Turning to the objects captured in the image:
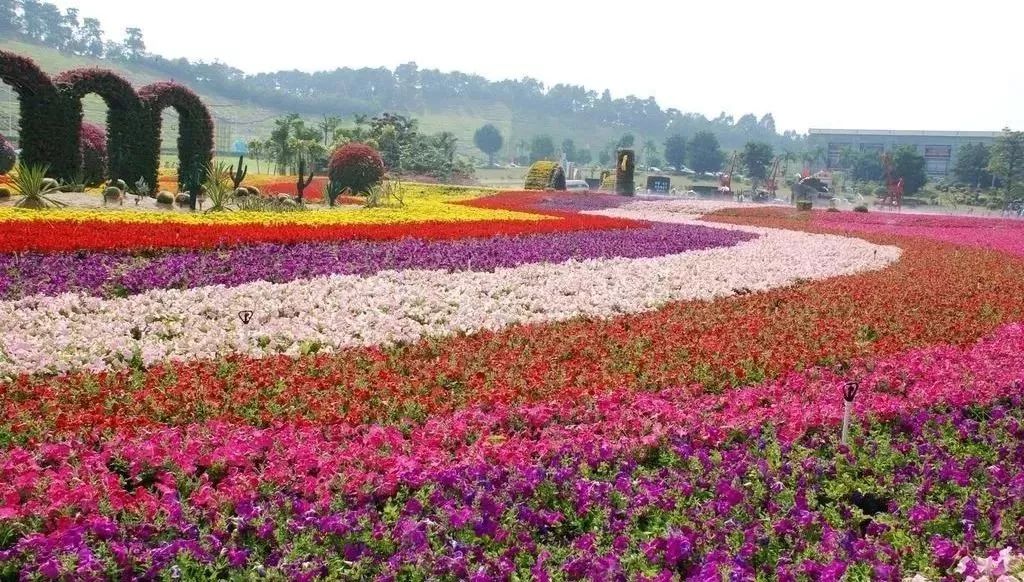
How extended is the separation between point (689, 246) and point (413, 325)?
9177 mm

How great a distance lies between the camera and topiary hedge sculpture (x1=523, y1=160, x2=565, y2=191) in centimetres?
4138

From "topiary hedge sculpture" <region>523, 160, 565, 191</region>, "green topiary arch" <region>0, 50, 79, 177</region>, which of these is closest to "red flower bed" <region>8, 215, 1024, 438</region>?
"green topiary arch" <region>0, 50, 79, 177</region>

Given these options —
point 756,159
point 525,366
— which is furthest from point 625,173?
point 756,159

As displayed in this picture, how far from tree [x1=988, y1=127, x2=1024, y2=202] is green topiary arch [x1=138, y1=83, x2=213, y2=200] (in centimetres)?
5405

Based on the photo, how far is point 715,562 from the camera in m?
3.20

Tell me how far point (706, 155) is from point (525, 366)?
107345 millimetres

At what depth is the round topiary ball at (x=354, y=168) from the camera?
27.6m

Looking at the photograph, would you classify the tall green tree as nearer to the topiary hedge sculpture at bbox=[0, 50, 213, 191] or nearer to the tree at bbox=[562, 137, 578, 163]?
the tree at bbox=[562, 137, 578, 163]

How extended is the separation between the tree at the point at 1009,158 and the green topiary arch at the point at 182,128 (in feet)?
177

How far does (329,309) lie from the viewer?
7480 mm

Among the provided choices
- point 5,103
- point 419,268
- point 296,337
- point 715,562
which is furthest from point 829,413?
point 5,103

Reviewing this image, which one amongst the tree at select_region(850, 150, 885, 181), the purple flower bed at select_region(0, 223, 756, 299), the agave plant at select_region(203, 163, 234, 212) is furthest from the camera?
the tree at select_region(850, 150, 885, 181)

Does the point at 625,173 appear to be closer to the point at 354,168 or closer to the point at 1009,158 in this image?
the point at 354,168

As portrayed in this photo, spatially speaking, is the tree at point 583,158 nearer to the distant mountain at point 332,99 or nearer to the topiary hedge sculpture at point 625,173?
the distant mountain at point 332,99
